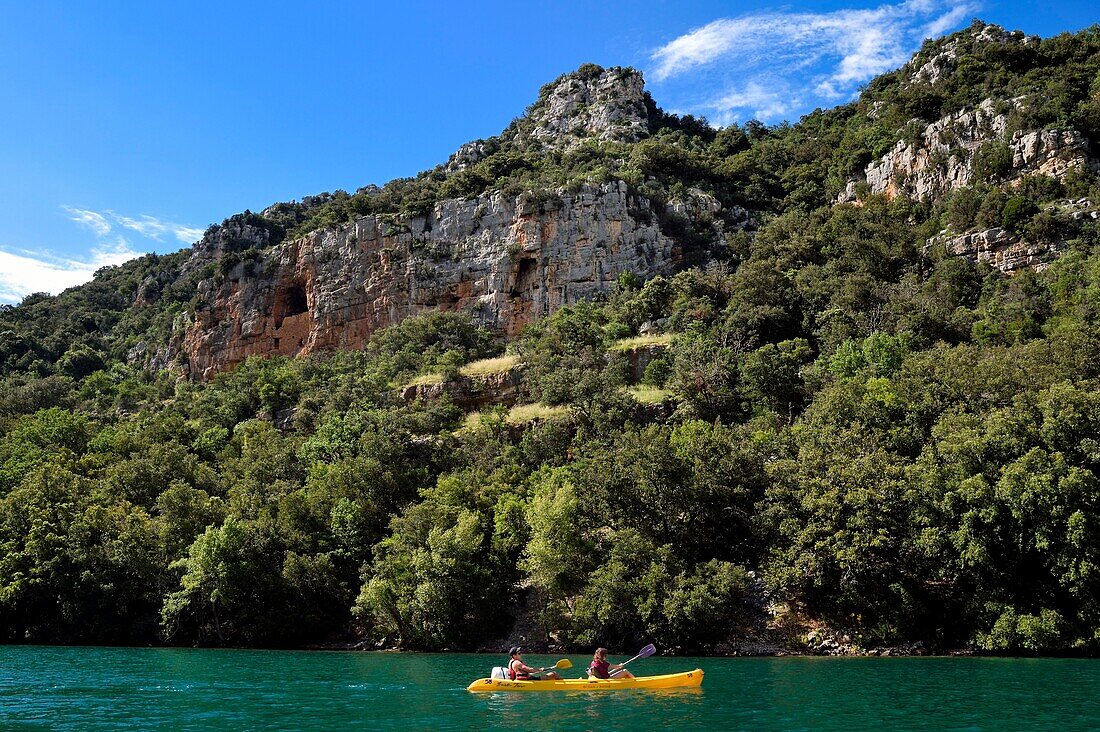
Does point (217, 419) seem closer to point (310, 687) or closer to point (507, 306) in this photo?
point (507, 306)

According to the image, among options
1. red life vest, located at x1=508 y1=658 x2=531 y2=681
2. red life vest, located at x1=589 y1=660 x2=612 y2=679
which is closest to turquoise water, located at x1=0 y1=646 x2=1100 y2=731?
red life vest, located at x1=508 y1=658 x2=531 y2=681

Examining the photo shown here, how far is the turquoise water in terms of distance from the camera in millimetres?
17562

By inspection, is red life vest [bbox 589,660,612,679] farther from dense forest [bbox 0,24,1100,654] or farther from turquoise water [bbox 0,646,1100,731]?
dense forest [bbox 0,24,1100,654]

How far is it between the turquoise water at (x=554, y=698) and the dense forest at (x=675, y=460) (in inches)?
178

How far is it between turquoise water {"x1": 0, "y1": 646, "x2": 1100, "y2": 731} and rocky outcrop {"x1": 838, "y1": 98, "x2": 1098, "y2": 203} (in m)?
51.3

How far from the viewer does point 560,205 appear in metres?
80.3

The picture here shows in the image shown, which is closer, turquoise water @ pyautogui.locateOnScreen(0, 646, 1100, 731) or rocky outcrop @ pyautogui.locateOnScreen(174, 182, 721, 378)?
turquoise water @ pyautogui.locateOnScreen(0, 646, 1100, 731)

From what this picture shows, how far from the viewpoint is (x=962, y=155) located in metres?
71.8

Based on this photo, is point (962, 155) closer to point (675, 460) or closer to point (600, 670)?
point (675, 460)

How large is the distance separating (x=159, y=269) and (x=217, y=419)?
6094cm

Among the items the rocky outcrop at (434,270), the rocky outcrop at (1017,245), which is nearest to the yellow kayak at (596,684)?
the rocky outcrop at (1017,245)

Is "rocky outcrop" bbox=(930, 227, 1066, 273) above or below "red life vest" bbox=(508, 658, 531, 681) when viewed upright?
above

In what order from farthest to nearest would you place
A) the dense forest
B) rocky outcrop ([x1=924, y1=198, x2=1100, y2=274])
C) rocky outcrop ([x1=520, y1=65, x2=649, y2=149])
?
rocky outcrop ([x1=520, y1=65, x2=649, y2=149]) → rocky outcrop ([x1=924, y1=198, x2=1100, y2=274]) → the dense forest

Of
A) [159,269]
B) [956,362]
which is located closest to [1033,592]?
[956,362]
